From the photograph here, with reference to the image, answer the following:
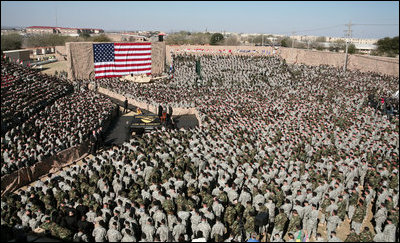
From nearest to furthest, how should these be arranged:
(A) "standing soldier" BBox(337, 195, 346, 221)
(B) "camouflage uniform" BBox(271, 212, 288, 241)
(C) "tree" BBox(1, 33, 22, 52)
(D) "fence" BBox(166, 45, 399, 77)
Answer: (B) "camouflage uniform" BBox(271, 212, 288, 241), (A) "standing soldier" BBox(337, 195, 346, 221), (D) "fence" BBox(166, 45, 399, 77), (C) "tree" BBox(1, 33, 22, 52)

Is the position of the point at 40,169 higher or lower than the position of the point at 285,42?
lower

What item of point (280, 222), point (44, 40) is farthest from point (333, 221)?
point (44, 40)

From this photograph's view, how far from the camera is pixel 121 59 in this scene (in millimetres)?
37531

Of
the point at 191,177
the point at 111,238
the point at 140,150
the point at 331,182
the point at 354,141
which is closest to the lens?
the point at 111,238

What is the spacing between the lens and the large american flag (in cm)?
3603

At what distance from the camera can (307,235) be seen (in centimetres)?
919

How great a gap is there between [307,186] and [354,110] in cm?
1328

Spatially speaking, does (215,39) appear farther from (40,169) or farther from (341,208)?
(341,208)

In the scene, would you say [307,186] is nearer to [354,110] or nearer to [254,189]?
[254,189]

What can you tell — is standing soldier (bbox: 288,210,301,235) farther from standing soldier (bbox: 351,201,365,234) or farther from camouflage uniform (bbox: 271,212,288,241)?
standing soldier (bbox: 351,201,365,234)

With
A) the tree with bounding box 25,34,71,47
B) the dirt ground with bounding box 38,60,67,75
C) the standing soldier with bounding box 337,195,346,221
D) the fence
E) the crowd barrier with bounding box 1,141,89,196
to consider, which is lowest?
the crowd barrier with bounding box 1,141,89,196

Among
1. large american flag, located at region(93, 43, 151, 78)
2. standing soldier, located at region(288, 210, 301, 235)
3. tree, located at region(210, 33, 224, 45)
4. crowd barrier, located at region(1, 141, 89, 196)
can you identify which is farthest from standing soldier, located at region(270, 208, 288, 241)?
tree, located at region(210, 33, 224, 45)

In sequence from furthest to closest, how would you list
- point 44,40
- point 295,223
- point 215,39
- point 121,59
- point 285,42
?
point 285,42 < point 215,39 < point 44,40 < point 121,59 < point 295,223

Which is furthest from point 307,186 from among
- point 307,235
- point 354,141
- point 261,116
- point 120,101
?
point 120,101
